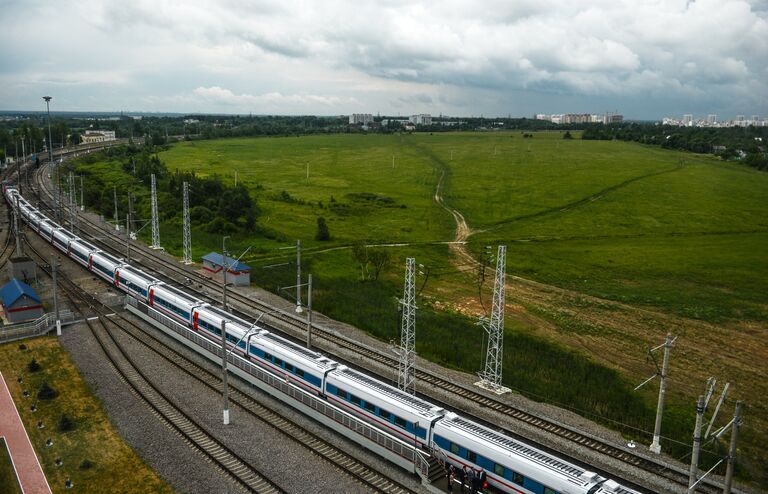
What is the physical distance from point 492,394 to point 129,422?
2309 cm

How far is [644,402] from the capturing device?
132 ft

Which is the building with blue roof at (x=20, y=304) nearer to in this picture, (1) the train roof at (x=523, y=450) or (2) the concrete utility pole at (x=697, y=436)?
(1) the train roof at (x=523, y=450)

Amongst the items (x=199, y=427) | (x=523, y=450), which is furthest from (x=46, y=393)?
(x=523, y=450)

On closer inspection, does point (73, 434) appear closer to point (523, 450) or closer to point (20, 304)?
point (20, 304)

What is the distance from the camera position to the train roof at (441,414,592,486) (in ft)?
79.6

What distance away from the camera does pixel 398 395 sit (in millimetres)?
31281

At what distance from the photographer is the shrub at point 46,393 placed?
35.7 m

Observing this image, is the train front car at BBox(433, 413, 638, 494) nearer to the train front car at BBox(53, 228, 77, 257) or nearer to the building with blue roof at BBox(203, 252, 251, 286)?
the building with blue roof at BBox(203, 252, 251, 286)

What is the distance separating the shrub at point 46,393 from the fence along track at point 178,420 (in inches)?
167

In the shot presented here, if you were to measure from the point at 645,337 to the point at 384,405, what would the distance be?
3409 cm

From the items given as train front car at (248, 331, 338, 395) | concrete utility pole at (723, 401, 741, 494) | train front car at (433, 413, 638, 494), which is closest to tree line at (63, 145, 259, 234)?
train front car at (248, 331, 338, 395)

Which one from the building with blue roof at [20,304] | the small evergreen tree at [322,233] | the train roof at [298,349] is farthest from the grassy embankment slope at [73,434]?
the small evergreen tree at [322,233]

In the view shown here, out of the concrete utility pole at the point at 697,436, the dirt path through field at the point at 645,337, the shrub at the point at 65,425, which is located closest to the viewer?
the concrete utility pole at the point at 697,436

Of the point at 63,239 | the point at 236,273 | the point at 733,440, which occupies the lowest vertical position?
the point at 236,273
